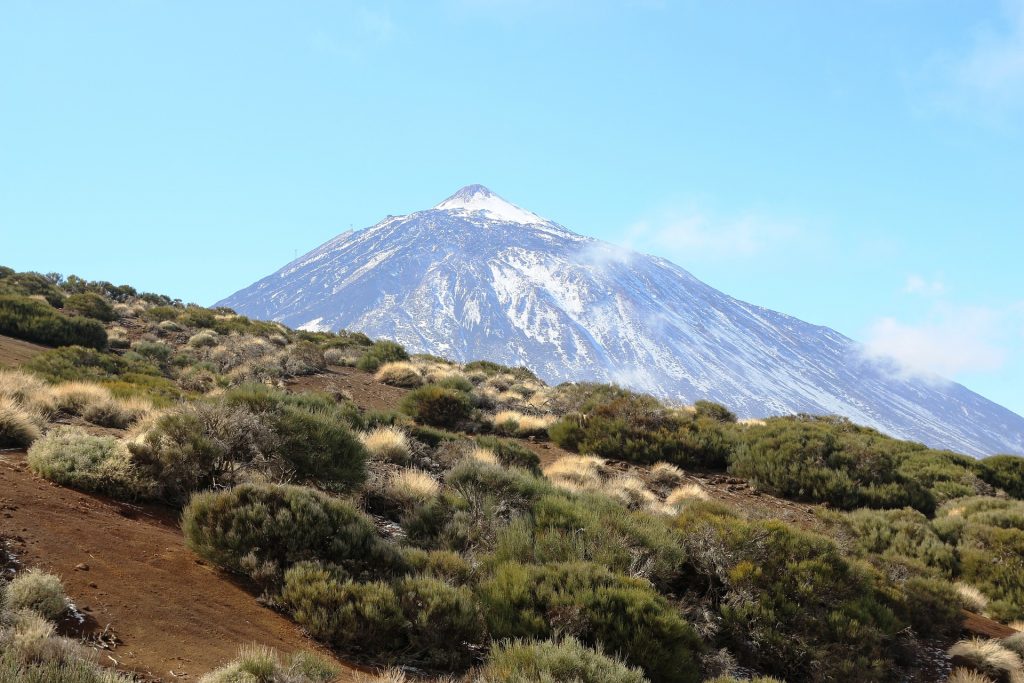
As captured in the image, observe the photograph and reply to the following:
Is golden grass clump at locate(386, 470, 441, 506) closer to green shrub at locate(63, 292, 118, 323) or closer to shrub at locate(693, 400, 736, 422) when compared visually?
shrub at locate(693, 400, 736, 422)

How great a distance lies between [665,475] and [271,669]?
10.00 metres

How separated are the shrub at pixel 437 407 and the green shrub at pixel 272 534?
911cm

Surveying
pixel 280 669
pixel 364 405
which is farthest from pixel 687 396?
pixel 280 669

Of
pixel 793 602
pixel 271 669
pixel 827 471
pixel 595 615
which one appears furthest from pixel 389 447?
pixel 827 471

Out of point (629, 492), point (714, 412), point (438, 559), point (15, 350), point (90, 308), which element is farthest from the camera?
point (90, 308)

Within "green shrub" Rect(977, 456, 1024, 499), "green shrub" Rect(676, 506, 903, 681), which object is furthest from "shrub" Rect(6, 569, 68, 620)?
"green shrub" Rect(977, 456, 1024, 499)

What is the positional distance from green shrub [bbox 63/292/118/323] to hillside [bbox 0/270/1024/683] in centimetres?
1163

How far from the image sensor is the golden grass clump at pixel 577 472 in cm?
1104

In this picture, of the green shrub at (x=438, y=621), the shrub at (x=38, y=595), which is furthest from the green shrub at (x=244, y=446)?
the green shrub at (x=438, y=621)

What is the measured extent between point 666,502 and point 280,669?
26.5ft

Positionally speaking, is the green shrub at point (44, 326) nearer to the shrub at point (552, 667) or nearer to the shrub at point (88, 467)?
the shrub at point (88, 467)

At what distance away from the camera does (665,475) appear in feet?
42.6

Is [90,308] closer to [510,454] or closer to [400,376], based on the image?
[400,376]

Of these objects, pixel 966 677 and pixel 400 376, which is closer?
pixel 966 677
